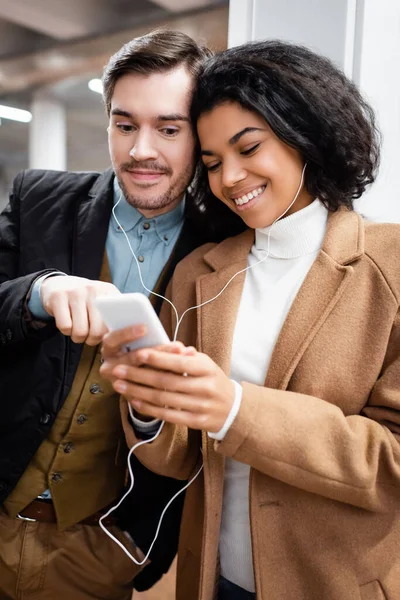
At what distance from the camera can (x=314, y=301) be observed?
43.6 inches

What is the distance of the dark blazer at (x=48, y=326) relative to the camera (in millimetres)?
1325

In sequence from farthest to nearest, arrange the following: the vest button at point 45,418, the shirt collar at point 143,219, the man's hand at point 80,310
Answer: the shirt collar at point 143,219, the vest button at point 45,418, the man's hand at point 80,310

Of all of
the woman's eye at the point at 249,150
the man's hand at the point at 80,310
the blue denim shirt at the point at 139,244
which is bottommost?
the man's hand at the point at 80,310

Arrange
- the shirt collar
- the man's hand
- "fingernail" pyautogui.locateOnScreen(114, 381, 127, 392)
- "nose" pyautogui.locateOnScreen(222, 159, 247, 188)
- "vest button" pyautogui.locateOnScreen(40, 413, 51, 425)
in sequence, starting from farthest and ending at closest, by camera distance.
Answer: the shirt collar < "vest button" pyautogui.locateOnScreen(40, 413, 51, 425) < "nose" pyautogui.locateOnScreen(222, 159, 247, 188) < the man's hand < "fingernail" pyautogui.locateOnScreen(114, 381, 127, 392)

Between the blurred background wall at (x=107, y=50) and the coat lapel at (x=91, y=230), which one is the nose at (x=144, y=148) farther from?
the blurred background wall at (x=107, y=50)

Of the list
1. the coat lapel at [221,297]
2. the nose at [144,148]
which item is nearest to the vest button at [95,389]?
the coat lapel at [221,297]

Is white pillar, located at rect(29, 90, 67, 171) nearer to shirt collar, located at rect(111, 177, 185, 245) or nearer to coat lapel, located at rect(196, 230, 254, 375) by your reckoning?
shirt collar, located at rect(111, 177, 185, 245)

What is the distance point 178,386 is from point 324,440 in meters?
0.28

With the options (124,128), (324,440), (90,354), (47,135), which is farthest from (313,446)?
(47,135)

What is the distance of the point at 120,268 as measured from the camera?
1.44 m

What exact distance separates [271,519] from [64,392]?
537 mm

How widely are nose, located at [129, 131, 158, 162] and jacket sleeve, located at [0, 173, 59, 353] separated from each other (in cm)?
33

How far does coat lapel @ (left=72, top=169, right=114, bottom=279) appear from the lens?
1370 millimetres

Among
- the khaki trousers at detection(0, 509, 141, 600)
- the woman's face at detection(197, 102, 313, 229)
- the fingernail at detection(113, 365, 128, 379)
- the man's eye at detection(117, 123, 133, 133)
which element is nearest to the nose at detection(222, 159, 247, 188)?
the woman's face at detection(197, 102, 313, 229)
